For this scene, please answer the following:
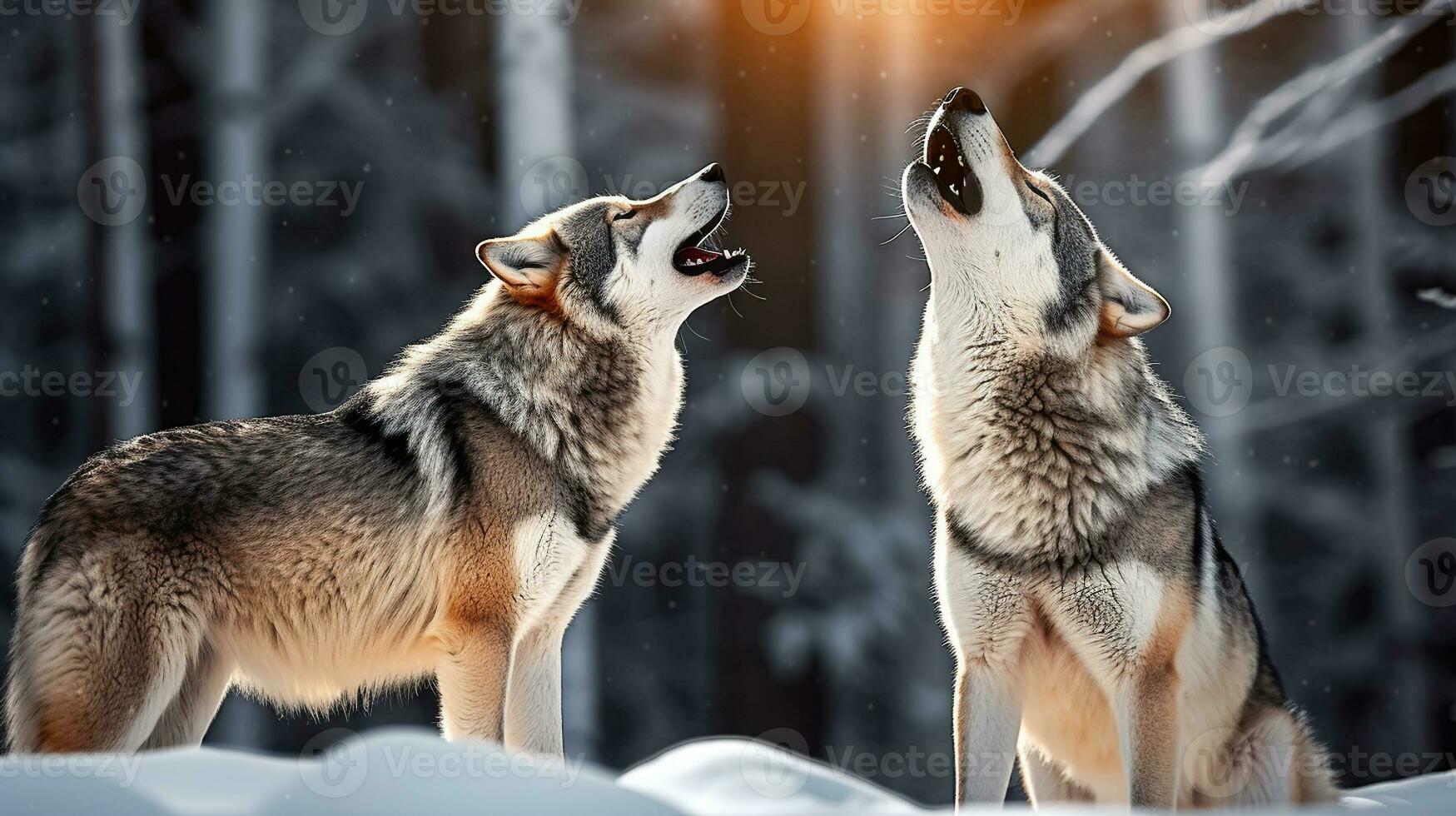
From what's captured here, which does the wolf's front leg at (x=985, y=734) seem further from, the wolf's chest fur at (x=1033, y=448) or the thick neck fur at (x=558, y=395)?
Answer: the thick neck fur at (x=558, y=395)

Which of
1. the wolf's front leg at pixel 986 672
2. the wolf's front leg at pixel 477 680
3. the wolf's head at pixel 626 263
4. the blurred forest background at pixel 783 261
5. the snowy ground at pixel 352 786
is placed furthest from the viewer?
the blurred forest background at pixel 783 261

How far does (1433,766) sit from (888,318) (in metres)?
4.28

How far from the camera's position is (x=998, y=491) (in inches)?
121

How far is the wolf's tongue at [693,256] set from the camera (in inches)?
142

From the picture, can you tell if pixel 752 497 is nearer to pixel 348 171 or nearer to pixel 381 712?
pixel 381 712

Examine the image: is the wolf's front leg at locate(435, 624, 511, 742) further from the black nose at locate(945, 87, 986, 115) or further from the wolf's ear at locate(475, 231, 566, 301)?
the black nose at locate(945, 87, 986, 115)

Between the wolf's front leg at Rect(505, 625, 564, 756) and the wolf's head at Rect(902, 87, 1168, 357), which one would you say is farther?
the wolf's front leg at Rect(505, 625, 564, 756)

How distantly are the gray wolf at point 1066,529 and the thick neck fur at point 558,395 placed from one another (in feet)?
2.81

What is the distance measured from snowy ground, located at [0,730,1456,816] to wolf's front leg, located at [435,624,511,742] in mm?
1008

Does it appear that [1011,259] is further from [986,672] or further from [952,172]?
→ [986,672]

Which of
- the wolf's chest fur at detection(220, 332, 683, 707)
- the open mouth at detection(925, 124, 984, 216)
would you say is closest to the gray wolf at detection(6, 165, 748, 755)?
the wolf's chest fur at detection(220, 332, 683, 707)

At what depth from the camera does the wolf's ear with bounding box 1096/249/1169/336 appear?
10.4 feet

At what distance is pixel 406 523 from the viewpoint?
333 cm

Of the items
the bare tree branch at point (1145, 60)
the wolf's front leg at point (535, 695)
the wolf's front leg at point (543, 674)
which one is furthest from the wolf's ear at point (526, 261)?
the bare tree branch at point (1145, 60)
